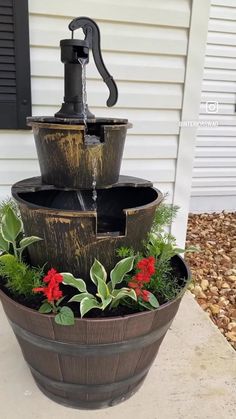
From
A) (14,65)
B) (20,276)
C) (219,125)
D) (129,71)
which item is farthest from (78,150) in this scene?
(219,125)

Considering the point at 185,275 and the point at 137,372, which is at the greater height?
the point at 185,275

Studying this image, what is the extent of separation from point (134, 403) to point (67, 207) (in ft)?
2.51

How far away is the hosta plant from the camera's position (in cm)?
108

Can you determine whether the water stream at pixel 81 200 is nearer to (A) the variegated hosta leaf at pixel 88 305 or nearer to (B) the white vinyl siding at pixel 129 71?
(A) the variegated hosta leaf at pixel 88 305

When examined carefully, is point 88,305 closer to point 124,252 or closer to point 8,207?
point 124,252

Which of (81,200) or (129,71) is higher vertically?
(129,71)

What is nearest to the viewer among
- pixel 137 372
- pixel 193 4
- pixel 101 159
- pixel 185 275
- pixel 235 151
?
pixel 101 159

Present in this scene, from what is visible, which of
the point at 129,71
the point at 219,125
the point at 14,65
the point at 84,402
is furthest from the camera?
the point at 219,125

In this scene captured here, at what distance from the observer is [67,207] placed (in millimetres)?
1271

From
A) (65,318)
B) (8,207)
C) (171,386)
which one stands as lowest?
(171,386)

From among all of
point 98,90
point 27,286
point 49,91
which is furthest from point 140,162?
point 27,286

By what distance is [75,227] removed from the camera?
1.08m

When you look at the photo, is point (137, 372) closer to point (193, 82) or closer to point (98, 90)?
point (98, 90)

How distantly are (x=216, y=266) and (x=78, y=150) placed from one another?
1.98 meters
